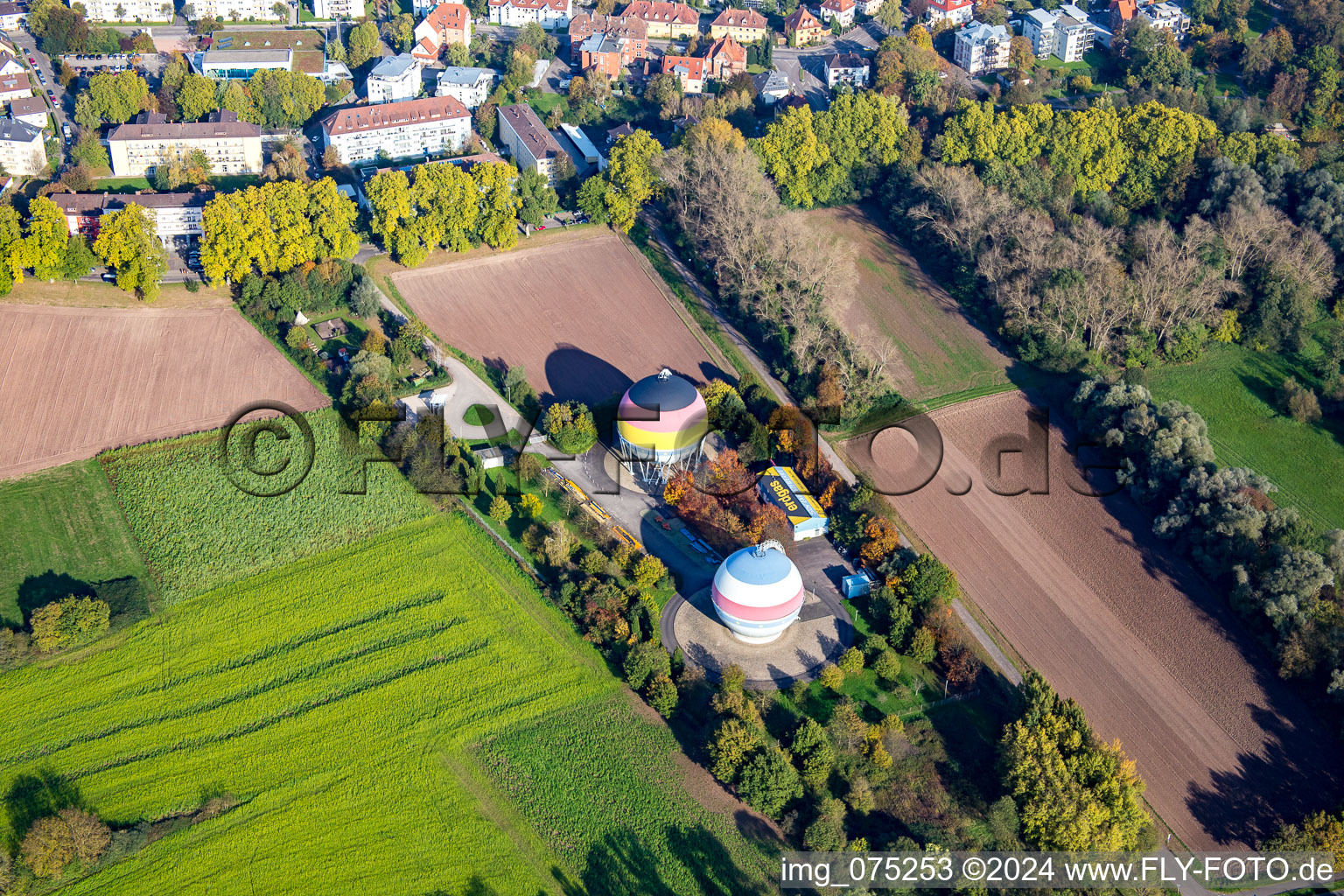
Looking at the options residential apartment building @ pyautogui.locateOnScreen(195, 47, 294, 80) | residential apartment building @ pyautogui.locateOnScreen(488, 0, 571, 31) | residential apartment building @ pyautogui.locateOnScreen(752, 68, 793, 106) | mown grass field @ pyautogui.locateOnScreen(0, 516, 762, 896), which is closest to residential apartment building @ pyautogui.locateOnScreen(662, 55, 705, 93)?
residential apartment building @ pyautogui.locateOnScreen(752, 68, 793, 106)

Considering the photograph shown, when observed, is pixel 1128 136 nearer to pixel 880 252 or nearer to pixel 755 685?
Result: pixel 880 252

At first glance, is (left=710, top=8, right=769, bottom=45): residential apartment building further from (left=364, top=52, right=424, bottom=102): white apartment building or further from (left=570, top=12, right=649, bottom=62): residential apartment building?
(left=364, top=52, right=424, bottom=102): white apartment building

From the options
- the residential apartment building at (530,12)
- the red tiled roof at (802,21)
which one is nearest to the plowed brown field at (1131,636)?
the red tiled roof at (802,21)

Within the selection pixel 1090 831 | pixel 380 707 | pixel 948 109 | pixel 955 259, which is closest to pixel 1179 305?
pixel 955 259

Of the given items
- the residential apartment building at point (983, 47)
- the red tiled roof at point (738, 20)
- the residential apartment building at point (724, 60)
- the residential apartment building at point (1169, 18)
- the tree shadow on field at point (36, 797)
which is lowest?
the tree shadow on field at point (36, 797)

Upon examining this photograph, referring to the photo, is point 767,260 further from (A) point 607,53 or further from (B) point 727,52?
(A) point 607,53

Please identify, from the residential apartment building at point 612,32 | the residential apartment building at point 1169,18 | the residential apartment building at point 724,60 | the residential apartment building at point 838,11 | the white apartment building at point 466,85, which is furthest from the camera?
the residential apartment building at point 838,11

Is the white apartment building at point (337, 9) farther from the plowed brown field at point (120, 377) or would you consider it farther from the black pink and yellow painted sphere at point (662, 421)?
the black pink and yellow painted sphere at point (662, 421)
